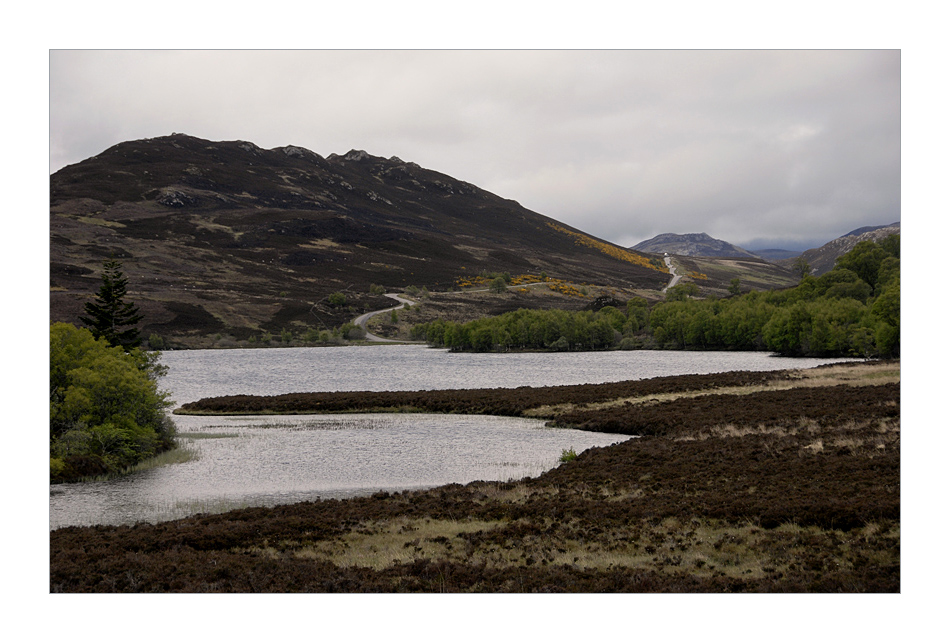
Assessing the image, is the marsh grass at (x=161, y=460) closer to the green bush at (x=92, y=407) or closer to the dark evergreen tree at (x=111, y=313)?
the green bush at (x=92, y=407)

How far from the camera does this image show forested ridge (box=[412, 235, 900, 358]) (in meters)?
104

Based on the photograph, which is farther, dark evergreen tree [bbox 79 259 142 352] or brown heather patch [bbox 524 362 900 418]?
brown heather patch [bbox 524 362 900 418]

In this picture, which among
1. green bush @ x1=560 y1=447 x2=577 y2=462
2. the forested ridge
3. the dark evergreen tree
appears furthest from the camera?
the forested ridge

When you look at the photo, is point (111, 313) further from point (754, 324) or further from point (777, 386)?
point (754, 324)

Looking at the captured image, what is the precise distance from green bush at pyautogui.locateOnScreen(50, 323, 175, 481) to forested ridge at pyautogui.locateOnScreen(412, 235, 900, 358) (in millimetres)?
79166

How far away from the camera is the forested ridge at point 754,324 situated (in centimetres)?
Result: 10444

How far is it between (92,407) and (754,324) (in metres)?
124

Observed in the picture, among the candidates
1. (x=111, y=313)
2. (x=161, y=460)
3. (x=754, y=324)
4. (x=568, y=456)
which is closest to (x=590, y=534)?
(x=568, y=456)

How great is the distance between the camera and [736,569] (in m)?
14.7

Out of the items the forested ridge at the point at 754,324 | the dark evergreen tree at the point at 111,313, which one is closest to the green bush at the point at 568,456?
the dark evergreen tree at the point at 111,313

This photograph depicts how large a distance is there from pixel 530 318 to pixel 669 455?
133 m

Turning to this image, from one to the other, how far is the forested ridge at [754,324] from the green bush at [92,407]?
3117 inches

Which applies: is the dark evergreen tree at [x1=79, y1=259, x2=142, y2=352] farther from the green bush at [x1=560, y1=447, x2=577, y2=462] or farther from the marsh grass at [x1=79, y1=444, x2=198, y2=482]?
the green bush at [x1=560, y1=447, x2=577, y2=462]

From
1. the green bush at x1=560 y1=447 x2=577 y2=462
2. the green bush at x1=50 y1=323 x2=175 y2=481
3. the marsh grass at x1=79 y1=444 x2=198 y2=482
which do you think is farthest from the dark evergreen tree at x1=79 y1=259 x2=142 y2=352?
the green bush at x1=560 y1=447 x2=577 y2=462
